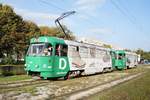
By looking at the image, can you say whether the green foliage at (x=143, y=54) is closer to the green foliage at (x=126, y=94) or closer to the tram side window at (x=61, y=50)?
the tram side window at (x=61, y=50)

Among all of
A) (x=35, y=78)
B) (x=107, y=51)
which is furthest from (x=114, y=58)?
(x=35, y=78)

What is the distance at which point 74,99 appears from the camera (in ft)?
43.1

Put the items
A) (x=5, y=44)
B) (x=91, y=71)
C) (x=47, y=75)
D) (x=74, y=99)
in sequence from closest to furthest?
(x=74, y=99) < (x=47, y=75) < (x=91, y=71) < (x=5, y=44)

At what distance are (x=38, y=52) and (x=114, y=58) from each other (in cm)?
2110

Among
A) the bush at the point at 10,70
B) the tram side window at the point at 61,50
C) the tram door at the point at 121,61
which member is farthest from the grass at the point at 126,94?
the tram door at the point at 121,61

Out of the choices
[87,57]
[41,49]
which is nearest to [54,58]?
[41,49]

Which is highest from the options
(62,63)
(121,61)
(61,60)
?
(121,61)

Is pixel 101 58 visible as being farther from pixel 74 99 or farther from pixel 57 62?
pixel 74 99

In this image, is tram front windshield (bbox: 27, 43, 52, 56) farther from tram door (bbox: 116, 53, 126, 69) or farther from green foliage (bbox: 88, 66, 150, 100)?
tram door (bbox: 116, 53, 126, 69)

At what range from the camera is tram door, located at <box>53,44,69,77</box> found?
21.1 meters

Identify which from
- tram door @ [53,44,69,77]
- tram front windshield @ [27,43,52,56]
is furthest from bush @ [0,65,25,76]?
tram door @ [53,44,69,77]

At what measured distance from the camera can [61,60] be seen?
71.1 feet

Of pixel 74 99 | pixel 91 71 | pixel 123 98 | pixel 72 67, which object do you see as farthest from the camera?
pixel 91 71

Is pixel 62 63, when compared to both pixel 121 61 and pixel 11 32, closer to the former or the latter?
pixel 121 61
